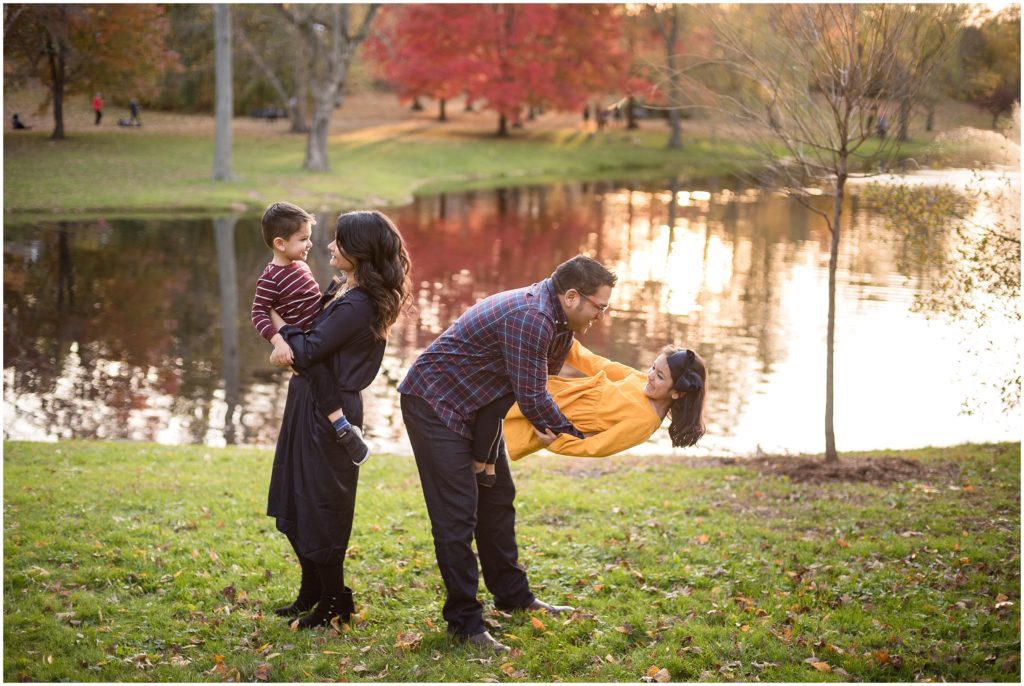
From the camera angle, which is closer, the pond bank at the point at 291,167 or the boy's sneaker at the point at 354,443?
the boy's sneaker at the point at 354,443

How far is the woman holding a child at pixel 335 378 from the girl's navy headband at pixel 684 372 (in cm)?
137

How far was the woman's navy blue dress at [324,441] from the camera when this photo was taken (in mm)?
4602

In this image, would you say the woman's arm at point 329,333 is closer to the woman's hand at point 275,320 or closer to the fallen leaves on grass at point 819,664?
the woman's hand at point 275,320

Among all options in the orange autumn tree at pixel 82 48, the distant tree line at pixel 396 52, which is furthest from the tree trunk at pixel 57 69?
the distant tree line at pixel 396 52

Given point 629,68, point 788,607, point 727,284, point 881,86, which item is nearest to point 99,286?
point 727,284

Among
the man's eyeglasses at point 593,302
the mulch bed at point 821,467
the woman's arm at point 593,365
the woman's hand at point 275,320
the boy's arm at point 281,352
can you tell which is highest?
the man's eyeglasses at point 593,302

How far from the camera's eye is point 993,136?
7.59 metres

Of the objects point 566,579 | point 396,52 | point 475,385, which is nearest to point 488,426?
point 475,385

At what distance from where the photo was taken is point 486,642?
15.4 ft

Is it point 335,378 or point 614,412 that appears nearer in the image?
point 614,412

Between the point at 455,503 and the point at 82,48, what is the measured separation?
25922 mm

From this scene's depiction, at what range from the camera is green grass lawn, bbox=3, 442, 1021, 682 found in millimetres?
4684

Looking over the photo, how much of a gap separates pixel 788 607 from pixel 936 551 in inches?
61.6

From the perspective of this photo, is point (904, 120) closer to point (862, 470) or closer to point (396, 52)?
point (862, 470)
